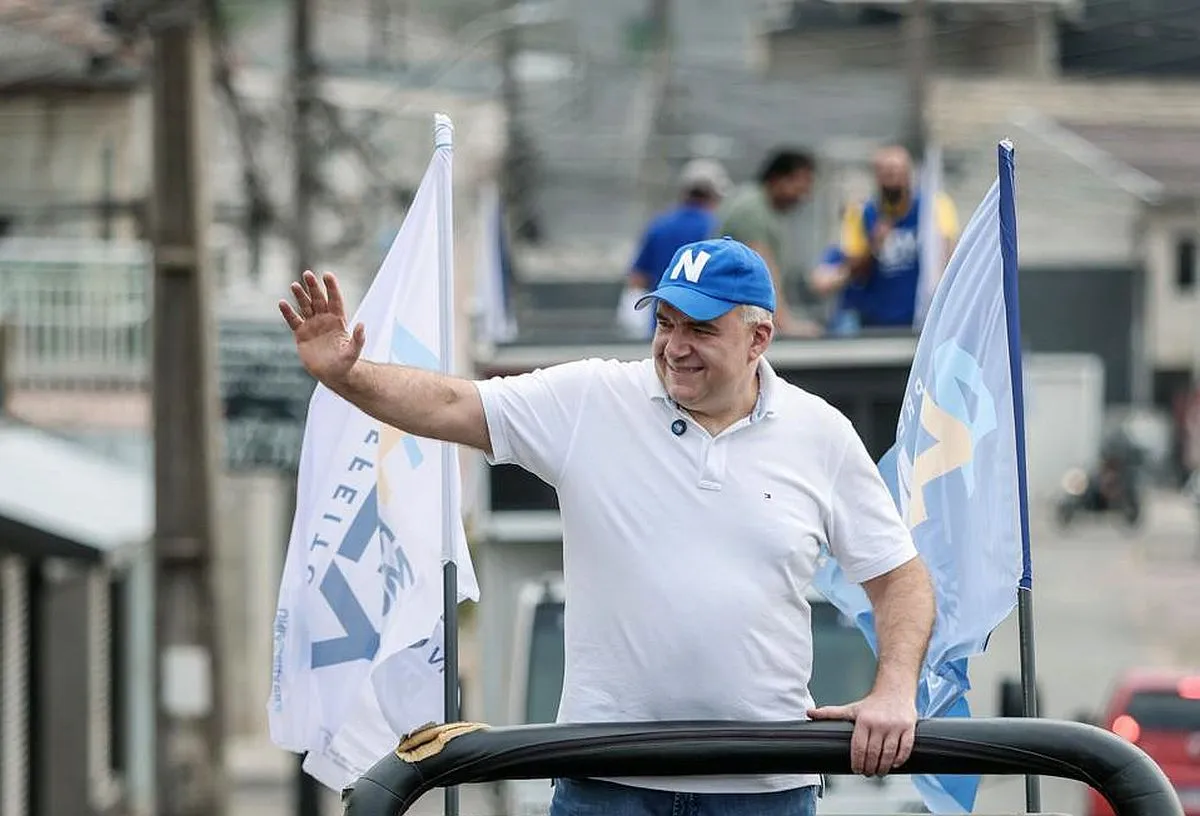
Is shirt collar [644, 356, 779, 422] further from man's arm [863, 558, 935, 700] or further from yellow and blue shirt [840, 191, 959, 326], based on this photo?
yellow and blue shirt [840, 191, 959, 326]

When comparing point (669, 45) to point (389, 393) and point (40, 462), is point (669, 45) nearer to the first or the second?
point (40, 462)

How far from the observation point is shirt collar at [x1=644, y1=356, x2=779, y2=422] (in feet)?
13.9

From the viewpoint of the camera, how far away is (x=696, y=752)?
363 cm

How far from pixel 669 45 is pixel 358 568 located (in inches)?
1044

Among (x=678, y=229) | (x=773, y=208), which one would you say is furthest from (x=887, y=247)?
(x=678, y=229)

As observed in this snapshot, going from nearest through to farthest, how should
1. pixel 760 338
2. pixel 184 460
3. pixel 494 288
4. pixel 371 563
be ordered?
pixel 760 338 → pixel 371 563 → pixel 184 460 → pixel 494 288

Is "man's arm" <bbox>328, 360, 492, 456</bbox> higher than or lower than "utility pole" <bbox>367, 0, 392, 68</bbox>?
lower

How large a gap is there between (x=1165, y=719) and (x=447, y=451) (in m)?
12.4

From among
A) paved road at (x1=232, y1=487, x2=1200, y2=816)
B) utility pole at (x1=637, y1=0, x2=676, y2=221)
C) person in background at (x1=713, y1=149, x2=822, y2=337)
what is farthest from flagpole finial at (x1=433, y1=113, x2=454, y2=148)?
utility pole at (x1=637, y1=0, x2=676, y2=221)

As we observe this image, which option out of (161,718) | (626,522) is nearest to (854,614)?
(626,522)

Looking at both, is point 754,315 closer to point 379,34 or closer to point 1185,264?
point 379,34

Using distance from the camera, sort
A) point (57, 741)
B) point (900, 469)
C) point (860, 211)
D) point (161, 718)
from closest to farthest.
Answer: point (900, 469), point (860, 211), point (161, 718), point (57, 741)

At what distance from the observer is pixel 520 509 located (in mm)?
10516

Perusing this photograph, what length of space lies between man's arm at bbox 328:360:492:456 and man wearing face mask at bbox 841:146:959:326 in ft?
25.0
